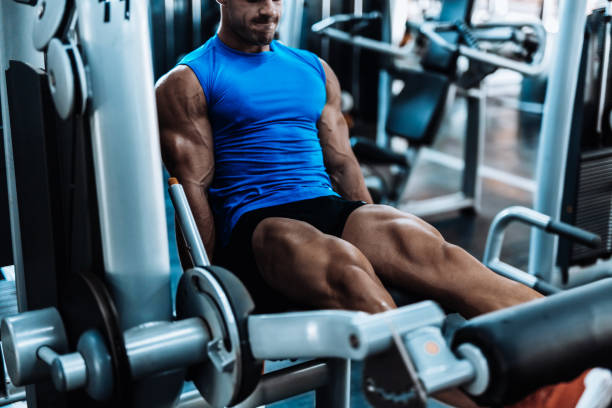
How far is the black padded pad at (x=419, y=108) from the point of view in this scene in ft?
11.1

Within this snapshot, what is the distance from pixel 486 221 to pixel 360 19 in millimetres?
1317

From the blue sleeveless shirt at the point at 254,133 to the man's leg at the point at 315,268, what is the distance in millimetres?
145

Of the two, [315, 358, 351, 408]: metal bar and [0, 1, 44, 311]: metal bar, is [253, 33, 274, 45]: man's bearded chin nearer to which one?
[0, 1, 44, 311]: metal bar

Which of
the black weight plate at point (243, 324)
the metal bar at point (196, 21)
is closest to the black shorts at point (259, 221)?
the black weight plate at point (243, 324)

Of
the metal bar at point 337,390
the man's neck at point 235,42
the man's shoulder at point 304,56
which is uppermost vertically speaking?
the man's neck at point 235,42

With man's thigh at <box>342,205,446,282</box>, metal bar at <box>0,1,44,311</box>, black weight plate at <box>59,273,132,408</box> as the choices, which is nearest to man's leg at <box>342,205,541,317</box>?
man's thigh at <box>342,205,446,282</box>

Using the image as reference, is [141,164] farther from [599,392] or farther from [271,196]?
[599,392]

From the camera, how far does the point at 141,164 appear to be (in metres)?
1.08

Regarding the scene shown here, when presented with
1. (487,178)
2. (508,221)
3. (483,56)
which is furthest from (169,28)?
(508,221)

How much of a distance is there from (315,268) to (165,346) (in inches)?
15.1

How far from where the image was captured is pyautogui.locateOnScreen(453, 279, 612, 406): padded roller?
903 millimetres

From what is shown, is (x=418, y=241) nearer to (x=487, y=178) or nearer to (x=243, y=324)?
(x=243, y=324)

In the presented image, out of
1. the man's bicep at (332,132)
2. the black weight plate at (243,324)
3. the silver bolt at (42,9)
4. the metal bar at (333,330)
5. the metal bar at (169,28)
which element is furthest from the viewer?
the metal bar at (169,28)

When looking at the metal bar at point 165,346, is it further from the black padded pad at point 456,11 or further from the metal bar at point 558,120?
the black padded pad at point 456,11
